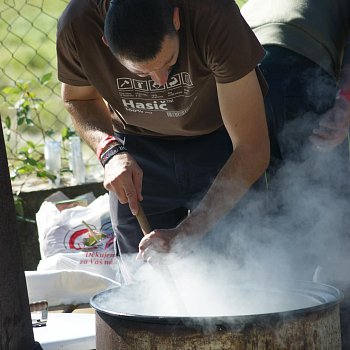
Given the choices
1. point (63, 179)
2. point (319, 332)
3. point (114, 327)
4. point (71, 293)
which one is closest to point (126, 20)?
point (114, 327)

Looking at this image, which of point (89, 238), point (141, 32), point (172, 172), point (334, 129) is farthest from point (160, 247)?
point (89, 238)

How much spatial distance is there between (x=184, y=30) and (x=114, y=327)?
0.92 metres

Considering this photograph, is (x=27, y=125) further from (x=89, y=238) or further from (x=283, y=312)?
(x=283, y=312)

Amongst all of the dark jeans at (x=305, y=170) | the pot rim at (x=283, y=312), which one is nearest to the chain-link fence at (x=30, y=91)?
the dark jeans at (x=305, y=170)

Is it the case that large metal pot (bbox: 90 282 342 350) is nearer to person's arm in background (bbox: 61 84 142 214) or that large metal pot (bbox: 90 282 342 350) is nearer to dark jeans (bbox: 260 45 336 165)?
person's arm in background (bbox: 61 84 142 214)

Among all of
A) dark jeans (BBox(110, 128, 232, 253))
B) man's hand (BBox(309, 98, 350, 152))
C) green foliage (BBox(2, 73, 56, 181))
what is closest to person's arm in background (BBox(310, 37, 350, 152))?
man's hand (BBox(309, 98, 350, 152))

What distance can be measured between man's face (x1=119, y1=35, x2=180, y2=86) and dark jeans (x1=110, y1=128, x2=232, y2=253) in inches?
24.0

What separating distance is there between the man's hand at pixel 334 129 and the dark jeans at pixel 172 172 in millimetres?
335

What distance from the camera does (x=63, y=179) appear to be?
190 inches

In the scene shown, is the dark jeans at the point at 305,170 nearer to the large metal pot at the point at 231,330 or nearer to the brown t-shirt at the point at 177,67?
the brown t-shirt at the point at 177,67

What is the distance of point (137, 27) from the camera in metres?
2.32

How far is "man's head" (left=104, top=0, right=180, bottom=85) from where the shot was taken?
2324mm

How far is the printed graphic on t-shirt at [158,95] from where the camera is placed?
277 centimetres

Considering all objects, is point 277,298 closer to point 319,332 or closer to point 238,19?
Result: point 319,332
